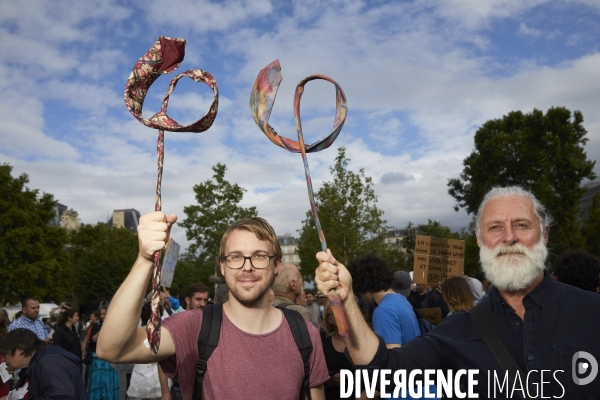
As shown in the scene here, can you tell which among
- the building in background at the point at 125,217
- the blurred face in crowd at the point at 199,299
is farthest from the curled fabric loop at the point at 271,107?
the building in background at the point at 125,217


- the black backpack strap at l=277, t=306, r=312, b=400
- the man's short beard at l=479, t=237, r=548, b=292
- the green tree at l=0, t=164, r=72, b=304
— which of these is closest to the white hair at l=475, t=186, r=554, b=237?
the man's short beard at l=479, t=237, r=548, b=292

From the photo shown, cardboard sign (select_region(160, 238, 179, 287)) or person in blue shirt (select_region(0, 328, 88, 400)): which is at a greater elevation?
cardboard sign (select_region(160, 238, 179, 287))

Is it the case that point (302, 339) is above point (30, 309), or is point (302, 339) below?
above

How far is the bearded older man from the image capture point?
2471mm

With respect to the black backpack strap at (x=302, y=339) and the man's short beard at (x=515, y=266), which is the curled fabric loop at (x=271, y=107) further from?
the man's short beard at (x=515, y=266)

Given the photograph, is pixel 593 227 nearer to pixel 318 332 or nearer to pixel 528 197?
pixel 528 197

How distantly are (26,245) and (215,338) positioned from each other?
120ft

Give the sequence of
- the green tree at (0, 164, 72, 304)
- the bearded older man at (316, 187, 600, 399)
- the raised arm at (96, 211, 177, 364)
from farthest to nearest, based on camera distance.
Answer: the green tree at (0, 164, 72, 304)
the bearded older man at (316, 187, 600, 399)
the raised arm at (96, 211, 177, 364)

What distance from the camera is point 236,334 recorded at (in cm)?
273

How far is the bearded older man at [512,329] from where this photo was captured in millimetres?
2471

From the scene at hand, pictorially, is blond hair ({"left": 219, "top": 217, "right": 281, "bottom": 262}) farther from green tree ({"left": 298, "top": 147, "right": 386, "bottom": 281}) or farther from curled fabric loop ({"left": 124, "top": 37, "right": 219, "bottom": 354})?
green tree ({"left": 298, "top": 147, "right": 386, "bottom": 281})

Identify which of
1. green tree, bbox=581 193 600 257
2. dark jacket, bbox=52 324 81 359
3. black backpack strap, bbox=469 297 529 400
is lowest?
dark jacket, bbox=52 324 81 359

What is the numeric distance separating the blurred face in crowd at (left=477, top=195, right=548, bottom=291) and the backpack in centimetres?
100

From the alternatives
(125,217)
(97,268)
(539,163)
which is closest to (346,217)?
(539,163)
